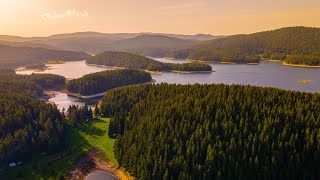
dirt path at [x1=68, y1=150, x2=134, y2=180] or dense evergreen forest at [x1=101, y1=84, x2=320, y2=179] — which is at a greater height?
dense evergreen forest at [x1=101, y1=84, x2=320, y2=179]

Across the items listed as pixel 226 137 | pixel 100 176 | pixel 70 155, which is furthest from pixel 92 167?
pixel 226 137

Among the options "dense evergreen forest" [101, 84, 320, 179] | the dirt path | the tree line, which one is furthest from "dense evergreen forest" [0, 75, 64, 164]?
"dense evergreen forest" [101, 84, 320, 179]

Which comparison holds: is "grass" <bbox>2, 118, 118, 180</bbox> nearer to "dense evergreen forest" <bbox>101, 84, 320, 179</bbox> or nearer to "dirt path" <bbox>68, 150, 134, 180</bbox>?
"dirt path" <bbox>68, 150, 134, 180</bbox>

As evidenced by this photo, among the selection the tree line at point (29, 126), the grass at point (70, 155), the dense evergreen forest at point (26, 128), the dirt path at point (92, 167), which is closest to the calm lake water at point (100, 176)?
the dirt path at point (92, 167)

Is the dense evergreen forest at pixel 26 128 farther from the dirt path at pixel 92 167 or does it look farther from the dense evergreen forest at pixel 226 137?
the dense evergreen forest at pixel 226 137

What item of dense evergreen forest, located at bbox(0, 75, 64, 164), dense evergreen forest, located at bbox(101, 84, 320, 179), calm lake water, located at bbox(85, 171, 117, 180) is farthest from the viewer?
dense evergreen forest, located at bbox(0, 75, 64, 164)

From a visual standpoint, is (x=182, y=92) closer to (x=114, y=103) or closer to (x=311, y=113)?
(x=114, y=103)

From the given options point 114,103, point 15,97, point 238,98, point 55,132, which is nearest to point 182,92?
point 238,98
